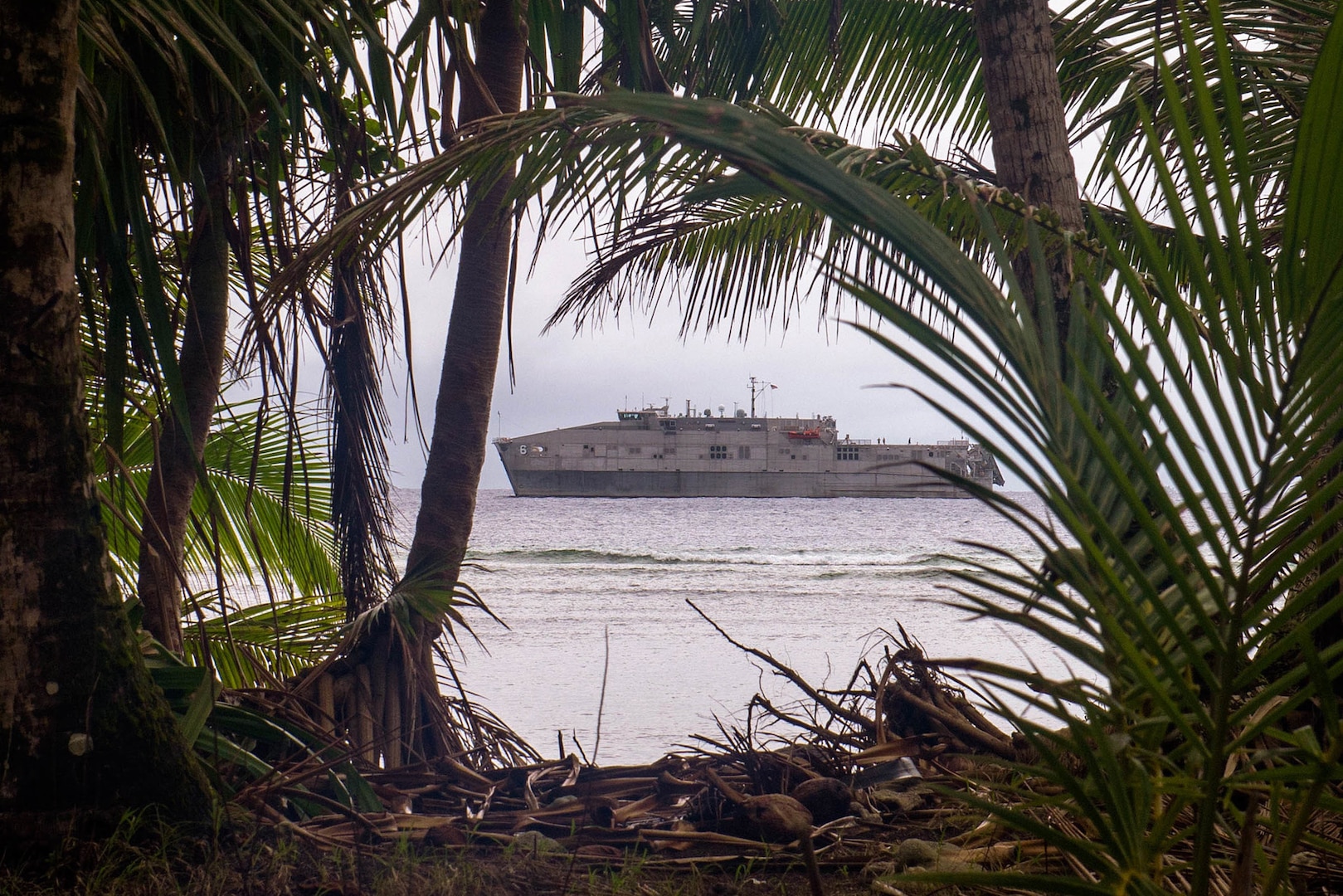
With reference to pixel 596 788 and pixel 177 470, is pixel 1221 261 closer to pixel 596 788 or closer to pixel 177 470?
pixel 596 788

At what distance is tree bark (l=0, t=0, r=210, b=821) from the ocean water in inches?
38.3

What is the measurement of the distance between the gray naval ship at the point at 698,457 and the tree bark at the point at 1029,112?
31625 millimetres

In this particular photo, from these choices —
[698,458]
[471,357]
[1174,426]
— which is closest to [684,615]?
[471,357]

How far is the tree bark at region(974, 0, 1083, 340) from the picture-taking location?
202 centimetres

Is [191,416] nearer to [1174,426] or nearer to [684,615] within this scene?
[1174,426]

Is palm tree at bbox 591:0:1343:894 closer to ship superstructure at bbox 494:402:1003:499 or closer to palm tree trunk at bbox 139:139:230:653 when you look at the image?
palm tree trunk at bbox 139:139:230:653

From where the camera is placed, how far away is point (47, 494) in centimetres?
131

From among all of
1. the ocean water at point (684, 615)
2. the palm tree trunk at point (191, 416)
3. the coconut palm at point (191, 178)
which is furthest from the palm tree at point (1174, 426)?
the palm tree trunk at point (191, 416)

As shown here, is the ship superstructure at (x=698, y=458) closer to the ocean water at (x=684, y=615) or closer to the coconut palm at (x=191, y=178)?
the ocean water at (x=684, y=615)

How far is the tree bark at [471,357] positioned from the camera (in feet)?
9.00

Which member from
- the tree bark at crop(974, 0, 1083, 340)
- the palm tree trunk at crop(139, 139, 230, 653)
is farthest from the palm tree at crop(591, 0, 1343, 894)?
the palm tree trunk at crop(139, 139, 230, 653)

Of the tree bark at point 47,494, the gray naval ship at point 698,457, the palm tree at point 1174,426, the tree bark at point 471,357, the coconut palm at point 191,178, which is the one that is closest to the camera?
the palm tree at point 1174,426

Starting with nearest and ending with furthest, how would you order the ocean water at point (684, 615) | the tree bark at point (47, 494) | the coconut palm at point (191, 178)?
the tree bark at point (47, 494) < the coconut palm at point (191, 178) < the ocean water at point (684, 615)

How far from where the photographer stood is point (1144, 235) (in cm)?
73
